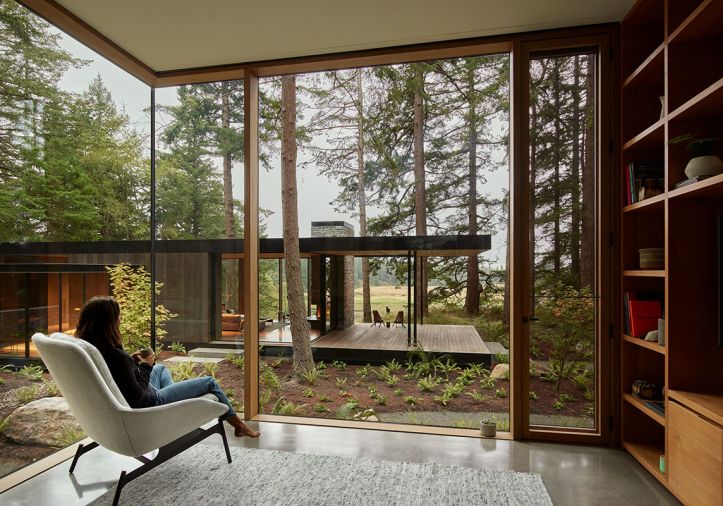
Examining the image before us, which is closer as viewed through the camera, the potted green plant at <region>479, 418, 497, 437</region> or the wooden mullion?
the potted green plant at <region>479, 418, 497, 437</region>

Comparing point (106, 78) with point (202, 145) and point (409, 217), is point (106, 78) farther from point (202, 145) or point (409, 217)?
point (409, 217)

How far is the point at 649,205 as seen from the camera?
8.96 ft

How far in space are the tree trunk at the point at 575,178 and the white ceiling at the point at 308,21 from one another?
1.47 ft

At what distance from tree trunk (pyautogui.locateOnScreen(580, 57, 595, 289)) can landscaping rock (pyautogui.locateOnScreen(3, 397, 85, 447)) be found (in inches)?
150

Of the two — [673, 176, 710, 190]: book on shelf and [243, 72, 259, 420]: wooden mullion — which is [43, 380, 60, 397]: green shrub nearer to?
[243, 72, 259, 420]: wooden mullion

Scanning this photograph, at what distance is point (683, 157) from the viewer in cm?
243

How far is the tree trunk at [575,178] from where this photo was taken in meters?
3.21

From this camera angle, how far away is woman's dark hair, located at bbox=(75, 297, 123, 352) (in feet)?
8.06

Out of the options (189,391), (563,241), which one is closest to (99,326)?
(189,391)

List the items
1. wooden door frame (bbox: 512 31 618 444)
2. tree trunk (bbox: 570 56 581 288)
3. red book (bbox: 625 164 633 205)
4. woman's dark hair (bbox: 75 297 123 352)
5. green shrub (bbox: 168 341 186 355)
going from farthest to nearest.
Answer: green shrub (bbox: 168 341 186 355) → tree trunk (bbox: 570 56 581 288) → wooden door frame (bbox: 512 31 618 444) → red book (bbox: 625 164 633 205) → woman's dark hair (bbox: 75 297 123 352)

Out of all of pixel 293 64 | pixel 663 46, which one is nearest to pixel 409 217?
pixel 293 64

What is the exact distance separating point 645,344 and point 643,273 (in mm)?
449

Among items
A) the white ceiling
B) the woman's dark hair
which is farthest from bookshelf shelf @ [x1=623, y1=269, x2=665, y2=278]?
the woman's dark hair

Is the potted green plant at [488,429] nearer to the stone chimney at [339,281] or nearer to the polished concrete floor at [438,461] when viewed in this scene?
the polished concrete floor at [438,461]
